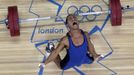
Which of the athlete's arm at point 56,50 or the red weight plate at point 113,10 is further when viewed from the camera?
the red weight plate at point 113,10

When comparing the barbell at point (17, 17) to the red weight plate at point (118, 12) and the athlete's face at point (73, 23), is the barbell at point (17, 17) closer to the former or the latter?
the red weight plate at point (118, 12)

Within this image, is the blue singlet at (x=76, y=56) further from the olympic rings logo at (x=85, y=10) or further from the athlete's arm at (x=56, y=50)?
the olympic rings logo at (x=85, y=10)

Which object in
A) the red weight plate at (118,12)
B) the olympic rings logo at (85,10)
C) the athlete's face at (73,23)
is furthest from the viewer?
the olympic rings logo at (85,10)

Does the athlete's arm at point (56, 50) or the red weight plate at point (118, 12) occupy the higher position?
the red weight plate at point (118, 12)

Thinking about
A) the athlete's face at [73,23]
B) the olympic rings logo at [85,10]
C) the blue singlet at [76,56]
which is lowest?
the blue singlet at [76,56]

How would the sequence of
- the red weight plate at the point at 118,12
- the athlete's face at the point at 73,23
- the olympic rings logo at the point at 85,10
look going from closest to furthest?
the athlete's face at the point at 73,23
the red weight plate at the point at 118,12
the olympic rings logo at the point at 85,10

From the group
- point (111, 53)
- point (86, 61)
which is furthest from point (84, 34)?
point (111, 53)

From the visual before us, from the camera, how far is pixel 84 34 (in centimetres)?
304

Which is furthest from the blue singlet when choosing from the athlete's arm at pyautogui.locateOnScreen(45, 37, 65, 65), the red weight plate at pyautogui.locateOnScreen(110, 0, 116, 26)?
the red weight plate at pyautogui.locateOnScreen(110, 0, 116, 26)

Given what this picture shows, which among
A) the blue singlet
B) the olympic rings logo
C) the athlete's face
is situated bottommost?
the blue singlet

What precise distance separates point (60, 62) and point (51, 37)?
0.39 meters

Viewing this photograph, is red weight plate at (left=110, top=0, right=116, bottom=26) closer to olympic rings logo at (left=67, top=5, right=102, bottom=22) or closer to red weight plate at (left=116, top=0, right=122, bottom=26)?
red weight plate at (left=116, top=0, right=122, bottom=26)

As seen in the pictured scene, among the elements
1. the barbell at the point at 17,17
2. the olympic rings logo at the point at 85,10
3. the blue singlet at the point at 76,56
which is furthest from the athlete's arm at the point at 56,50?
the olympic rings logo at the point at 85,10

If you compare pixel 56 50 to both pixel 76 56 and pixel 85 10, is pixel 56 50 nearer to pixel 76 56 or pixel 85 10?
pixel 76 56
